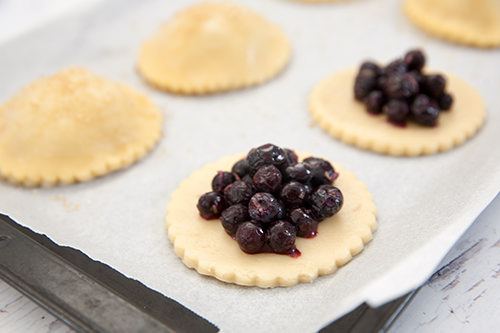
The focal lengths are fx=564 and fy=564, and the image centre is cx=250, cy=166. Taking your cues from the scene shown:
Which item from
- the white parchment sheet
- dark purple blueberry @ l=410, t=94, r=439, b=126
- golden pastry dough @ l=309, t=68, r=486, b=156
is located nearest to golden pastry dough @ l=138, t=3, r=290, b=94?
the white parchment sheet

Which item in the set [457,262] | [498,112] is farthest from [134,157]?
[498,112]

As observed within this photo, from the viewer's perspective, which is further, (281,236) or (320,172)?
(320,172)

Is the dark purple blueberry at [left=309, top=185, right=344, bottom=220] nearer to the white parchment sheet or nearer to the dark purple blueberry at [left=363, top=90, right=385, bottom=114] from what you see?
the white parchment sheet

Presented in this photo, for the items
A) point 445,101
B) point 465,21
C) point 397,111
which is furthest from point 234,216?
point 465,21

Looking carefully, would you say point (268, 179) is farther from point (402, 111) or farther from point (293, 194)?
point (402, 111)

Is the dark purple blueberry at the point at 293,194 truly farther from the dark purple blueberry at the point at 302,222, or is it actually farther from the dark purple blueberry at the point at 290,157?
the dark purple blueberry at the point at 290,157

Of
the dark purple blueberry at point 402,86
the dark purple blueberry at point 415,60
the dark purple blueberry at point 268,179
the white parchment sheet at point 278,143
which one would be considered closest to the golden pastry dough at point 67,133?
the white parchment sheet at point 278,143

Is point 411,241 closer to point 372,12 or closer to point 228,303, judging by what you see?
point 228,303

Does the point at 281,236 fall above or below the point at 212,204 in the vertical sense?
above
